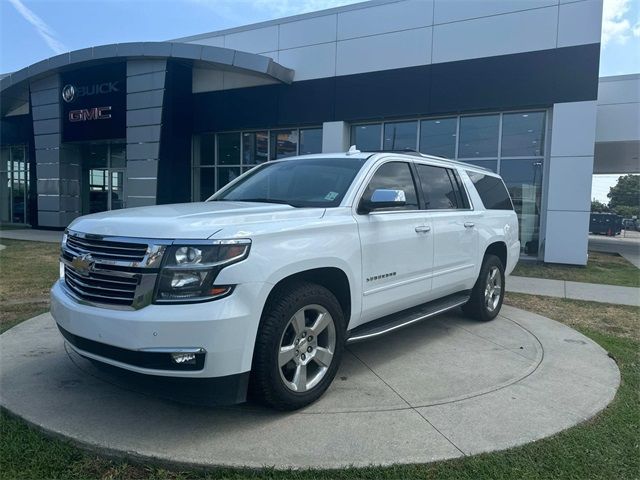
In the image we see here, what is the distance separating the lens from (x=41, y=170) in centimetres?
2098

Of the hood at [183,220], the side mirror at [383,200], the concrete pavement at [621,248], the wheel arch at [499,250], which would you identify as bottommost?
the concrete pavement at [621,248]

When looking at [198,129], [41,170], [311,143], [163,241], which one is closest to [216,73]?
[198,129]

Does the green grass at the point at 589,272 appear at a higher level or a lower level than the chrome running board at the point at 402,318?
lower

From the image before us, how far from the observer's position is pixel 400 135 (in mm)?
14273

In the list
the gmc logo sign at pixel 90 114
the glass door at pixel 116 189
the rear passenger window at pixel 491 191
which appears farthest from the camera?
the glass door at pixel 116 189

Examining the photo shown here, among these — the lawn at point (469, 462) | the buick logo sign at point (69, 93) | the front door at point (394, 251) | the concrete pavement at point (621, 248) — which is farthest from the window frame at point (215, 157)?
the lawn at point (469, 462)

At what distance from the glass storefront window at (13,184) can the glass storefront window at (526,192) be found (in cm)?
2331

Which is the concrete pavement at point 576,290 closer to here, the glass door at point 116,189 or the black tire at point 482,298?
the black tire at point 482,298

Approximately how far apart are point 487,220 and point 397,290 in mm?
2268

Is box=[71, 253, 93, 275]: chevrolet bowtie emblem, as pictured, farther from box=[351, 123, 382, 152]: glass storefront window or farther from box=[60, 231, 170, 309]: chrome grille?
box=[351, 123, 382, 152]: glass storefront window

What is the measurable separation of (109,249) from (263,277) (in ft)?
3.34

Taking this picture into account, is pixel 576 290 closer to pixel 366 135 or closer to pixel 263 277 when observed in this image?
pixel 263 277

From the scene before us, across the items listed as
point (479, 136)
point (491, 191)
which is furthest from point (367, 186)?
point (479, 136)

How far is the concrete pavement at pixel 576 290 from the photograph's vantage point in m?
8.06
